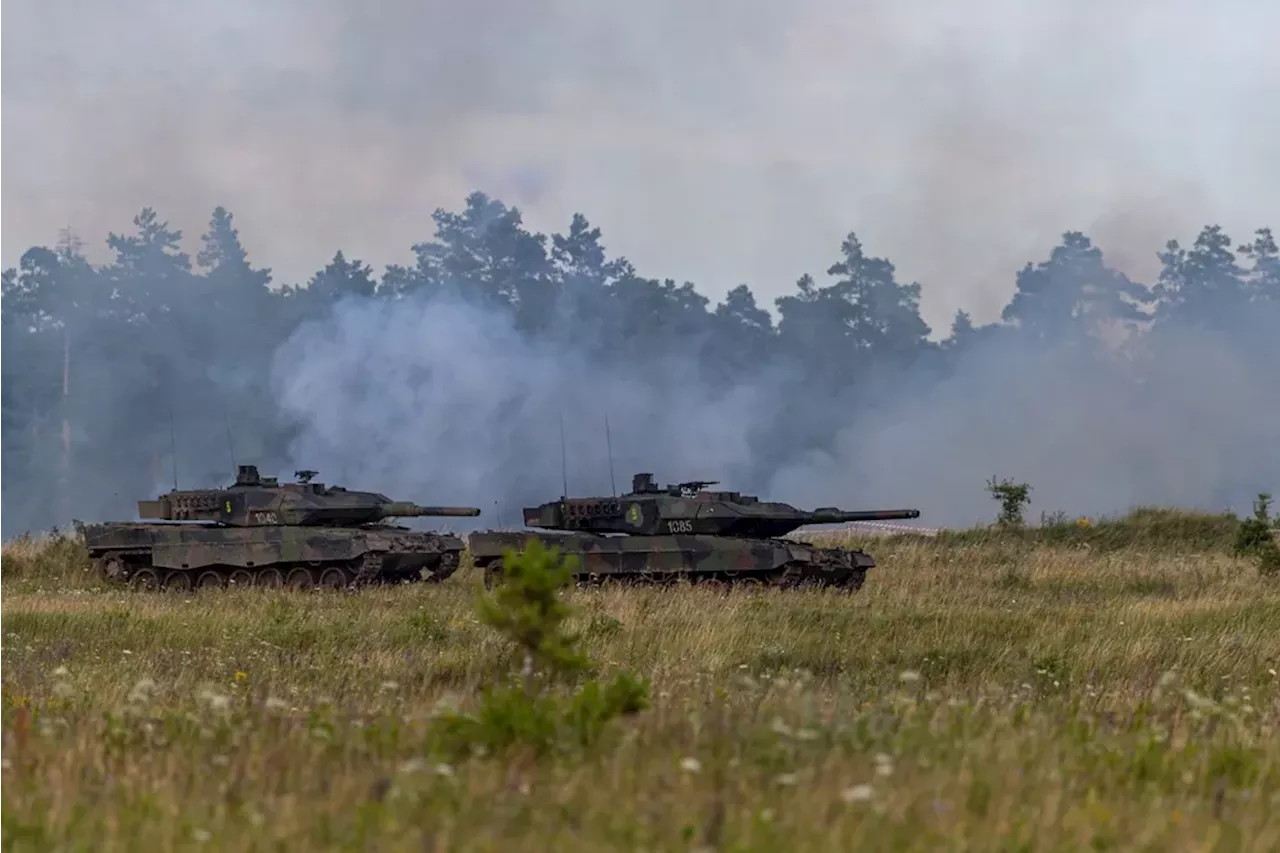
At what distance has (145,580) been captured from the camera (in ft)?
84.7

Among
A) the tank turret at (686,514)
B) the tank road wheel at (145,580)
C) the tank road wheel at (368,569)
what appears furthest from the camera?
the tank road wheel at (145,580)

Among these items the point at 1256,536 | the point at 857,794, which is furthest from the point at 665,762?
the point at 1256,536

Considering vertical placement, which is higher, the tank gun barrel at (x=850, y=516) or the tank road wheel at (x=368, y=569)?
the tank gun barrel at (x=850, y=516)

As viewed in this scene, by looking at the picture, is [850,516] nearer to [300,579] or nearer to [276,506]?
[300,579]

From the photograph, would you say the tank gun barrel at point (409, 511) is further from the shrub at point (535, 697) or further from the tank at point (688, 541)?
the shrub at point (535, 697)

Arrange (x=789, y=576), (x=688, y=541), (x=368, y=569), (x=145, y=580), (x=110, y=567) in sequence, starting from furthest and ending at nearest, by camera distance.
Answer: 1. (x=110, y=567)
2. (x=145, y=580)
3. (x=368, y=569)
4. (x=688, y=541)
5. (x=789, y=576)

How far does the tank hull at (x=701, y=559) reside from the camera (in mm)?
23250

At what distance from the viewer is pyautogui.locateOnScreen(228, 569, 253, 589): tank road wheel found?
24.8 meters

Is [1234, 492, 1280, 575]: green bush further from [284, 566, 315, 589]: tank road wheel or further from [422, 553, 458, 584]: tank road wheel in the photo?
[284, 566, 315, 589]: tank road wheel

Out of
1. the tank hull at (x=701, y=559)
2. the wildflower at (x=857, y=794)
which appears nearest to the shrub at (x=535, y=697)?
the wildflower at (x=857, y=794)

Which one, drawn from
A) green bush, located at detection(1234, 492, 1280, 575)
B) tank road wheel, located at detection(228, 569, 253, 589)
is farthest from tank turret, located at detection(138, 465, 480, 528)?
green bush, located at detection(1234, 492, 1280, 575)

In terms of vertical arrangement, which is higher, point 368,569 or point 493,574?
point 368,569

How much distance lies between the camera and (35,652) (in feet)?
46.0

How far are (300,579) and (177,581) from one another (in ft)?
7.73
